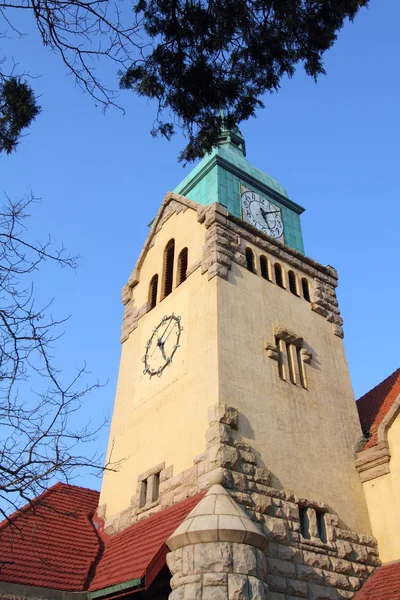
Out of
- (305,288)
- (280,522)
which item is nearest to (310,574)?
(280,522)

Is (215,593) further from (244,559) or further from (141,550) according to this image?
(141,550)

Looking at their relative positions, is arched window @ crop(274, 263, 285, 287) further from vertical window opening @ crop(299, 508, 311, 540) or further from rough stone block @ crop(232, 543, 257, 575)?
rough stone block @ crop(232, 543, 257, 575)

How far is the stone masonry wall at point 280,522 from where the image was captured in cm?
970

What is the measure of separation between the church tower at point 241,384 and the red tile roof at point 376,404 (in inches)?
19.0

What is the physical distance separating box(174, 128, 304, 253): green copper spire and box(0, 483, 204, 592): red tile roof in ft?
28.0

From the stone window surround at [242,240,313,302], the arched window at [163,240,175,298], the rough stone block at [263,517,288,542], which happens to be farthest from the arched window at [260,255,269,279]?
the rough stone block at [263,517,288,542]

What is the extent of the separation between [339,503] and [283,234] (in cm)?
809

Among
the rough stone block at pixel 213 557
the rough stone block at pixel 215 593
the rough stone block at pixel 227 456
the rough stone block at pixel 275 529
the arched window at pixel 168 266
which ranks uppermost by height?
the arched window at pixel 168 266

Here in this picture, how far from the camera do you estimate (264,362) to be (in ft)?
40.6

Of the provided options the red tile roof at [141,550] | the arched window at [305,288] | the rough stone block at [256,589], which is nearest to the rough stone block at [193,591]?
the rough stone block at [256,589]

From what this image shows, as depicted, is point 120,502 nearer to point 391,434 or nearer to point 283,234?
point 391,434

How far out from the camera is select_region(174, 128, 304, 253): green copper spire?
16016 mm

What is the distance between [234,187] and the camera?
16.5 m

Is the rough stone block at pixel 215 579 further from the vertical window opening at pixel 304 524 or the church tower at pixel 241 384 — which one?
the vertical window opening at pixel 304 524
